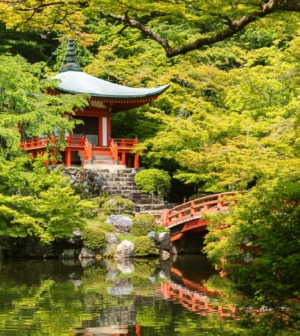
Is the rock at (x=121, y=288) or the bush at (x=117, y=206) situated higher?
the bush at (x=117, y=206)

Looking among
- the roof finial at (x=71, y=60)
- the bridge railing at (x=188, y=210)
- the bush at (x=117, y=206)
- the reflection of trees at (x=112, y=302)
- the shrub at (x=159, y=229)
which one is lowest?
the reflection of trees at (x=112, y=302)

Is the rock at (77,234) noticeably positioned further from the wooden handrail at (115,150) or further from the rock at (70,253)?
the wooden handrail at (115,150)

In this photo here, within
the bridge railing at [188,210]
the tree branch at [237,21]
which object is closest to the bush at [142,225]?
the bridge railing at [188,210]

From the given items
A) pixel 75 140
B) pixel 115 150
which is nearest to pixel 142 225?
pixel 115 150

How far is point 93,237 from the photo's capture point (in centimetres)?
1930

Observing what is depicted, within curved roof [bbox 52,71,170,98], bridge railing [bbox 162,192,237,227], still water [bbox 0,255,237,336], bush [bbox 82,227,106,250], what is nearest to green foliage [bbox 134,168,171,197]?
bridge railing [bbox 162,192,237,227]

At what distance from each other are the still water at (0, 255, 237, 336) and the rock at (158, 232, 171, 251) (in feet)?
4.83

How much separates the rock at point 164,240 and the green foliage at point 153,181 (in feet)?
11.3

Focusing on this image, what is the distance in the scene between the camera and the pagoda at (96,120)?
24688 mm

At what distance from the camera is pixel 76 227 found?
19688 mm

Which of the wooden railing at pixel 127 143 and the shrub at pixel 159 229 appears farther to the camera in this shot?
the wooden railing at pixel 127 143

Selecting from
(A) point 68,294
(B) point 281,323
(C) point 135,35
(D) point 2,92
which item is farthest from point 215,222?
(C) point 135,35

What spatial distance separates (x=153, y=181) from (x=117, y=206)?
246 cm

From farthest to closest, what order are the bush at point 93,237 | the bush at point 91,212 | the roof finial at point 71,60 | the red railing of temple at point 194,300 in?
the roof finial at point 71,60 < the bush at point 91,212 < the bush at point 93,237 < the red railing of temple at point 194,300
